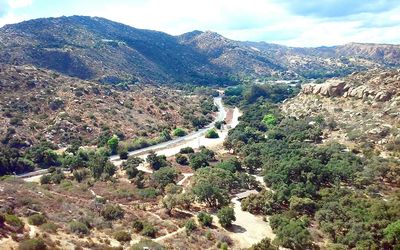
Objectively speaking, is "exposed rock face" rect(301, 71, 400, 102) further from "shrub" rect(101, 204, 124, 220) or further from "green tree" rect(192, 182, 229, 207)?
"shrub" rect(101, 204, 124, 220)

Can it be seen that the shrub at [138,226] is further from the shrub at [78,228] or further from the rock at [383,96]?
the rock at [383,96]

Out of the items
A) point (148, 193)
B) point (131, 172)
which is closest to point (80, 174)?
point (131, 172)

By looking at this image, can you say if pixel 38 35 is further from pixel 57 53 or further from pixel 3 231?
pixel 3 231

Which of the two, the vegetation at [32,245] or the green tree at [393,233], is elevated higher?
the vegetation at [32,245]

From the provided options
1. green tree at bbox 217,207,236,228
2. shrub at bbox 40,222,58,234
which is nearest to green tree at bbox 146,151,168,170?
green tree at bbox 217,207,236,228

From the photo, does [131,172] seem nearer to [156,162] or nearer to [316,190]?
[156,162]

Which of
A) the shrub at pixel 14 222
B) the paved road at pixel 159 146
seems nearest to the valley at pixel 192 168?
the shrub at pixel 14 222
